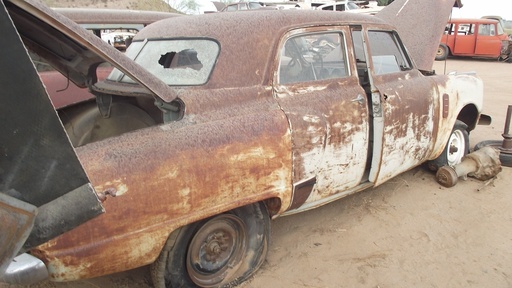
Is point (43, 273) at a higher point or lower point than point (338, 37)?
lower

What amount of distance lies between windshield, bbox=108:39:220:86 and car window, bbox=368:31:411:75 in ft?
4.72

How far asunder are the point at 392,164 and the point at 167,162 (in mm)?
2100

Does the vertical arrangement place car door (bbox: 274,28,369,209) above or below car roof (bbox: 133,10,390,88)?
below

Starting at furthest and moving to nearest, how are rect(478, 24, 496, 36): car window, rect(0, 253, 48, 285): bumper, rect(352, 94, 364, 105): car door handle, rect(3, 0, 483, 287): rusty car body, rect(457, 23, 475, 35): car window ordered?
Result: rect(457, 23, 475, 35): car window → rect(478, 24, 496, 36): car window → rect(352, 94, 364, 105): car door handle → rect(3, 0, 483, 287): rusty car body → rect(0, 253, 48, 285): bumper

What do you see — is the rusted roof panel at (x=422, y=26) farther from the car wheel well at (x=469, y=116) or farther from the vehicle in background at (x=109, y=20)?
the vehicle in background at (x=109, y=20)

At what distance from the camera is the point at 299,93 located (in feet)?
9.02

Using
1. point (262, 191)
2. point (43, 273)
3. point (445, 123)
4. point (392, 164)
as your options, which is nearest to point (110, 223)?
point (43, 273)

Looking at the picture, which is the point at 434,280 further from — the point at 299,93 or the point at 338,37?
the point at 338,37

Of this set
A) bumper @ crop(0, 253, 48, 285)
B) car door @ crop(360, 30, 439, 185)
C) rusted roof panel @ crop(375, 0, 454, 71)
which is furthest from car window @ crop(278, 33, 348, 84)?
rusted roof panel @ crop(375, 0, 454, 71)

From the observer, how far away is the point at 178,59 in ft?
9.57

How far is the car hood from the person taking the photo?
5.20ft

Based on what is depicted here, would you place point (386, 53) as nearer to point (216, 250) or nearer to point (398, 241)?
point (398, 241)

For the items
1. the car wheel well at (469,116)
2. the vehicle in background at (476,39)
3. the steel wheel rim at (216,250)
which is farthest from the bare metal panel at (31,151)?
the vehicle in background at (476,39)

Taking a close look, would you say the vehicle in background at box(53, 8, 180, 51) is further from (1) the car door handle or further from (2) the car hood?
(1) the car door handle
